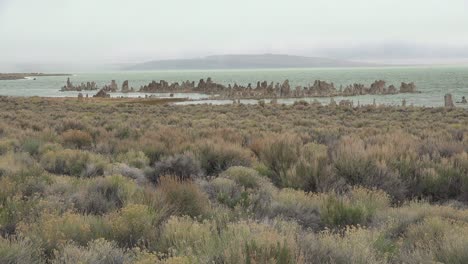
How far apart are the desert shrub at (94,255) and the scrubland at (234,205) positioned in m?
0.01

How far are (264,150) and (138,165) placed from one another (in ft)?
9.63

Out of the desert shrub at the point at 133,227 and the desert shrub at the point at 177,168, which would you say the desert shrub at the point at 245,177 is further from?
the desert shrub at the point at 133,227

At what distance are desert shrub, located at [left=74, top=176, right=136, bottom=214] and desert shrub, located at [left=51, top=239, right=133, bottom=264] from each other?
1605 mm

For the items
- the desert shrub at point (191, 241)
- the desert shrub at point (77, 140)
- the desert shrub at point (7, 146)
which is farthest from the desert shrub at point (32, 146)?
the desert shrub at point (191, 241)

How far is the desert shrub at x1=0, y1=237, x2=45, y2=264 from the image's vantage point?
3.78m

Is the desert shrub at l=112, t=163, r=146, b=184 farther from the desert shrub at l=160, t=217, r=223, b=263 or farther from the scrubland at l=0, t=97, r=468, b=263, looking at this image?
the desert shrub at l=160, t=217, r=223, b=263

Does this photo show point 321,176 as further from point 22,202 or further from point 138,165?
point 22,202

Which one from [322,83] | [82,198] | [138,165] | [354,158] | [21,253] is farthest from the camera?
[322,83]

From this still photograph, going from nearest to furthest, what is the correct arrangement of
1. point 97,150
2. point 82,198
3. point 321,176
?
1. point 82,198
2. point 321,176
3. point 97,150

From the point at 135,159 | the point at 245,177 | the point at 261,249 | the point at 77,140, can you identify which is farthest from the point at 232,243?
the point at 77,140

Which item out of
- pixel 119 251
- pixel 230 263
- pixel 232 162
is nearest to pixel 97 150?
pixel 232 162

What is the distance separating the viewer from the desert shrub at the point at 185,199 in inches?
226

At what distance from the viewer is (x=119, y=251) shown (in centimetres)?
410

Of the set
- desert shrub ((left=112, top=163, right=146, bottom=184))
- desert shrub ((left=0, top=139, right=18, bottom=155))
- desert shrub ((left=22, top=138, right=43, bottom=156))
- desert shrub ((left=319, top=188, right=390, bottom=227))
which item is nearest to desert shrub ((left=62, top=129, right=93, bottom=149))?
desert shrub ((left=22, top=138, right=43, bottom=156))
